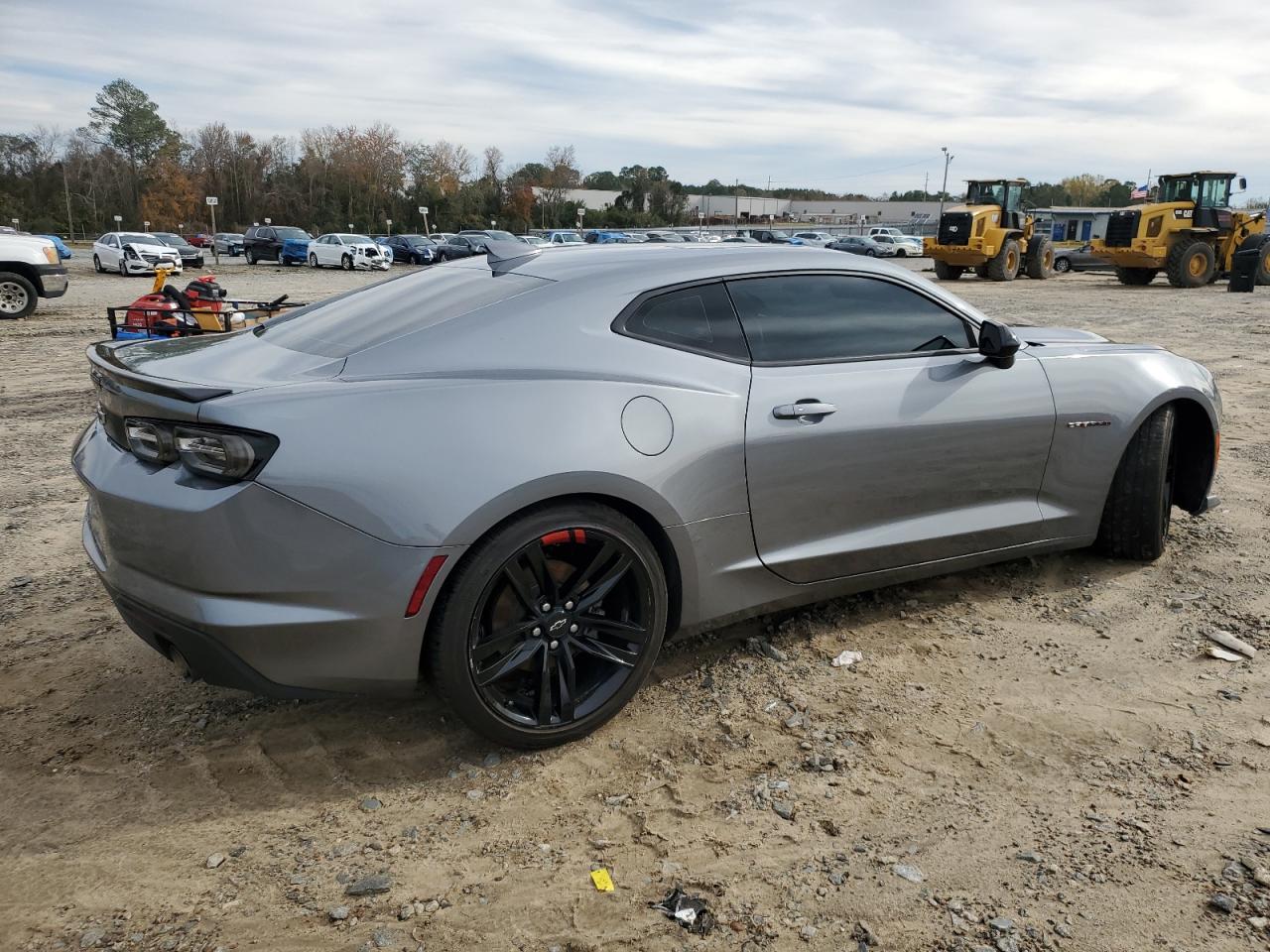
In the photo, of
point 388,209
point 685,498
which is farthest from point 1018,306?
point 388,209

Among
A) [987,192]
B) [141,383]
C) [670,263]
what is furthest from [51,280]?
[987,192]

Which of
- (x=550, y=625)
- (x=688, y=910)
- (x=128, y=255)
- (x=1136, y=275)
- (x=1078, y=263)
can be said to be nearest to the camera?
(x=688, y=910)

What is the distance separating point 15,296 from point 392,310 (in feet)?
52.0

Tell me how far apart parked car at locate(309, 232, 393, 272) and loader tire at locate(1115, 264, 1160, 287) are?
85.8ft

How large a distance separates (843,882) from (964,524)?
1.77 meters

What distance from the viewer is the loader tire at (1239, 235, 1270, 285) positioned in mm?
23506

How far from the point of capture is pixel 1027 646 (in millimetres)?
3709

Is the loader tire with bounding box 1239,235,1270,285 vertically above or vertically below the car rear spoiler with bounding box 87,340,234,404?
above

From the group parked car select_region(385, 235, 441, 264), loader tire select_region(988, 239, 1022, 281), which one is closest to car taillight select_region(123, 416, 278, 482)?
loader tire select_region(988, 239, 1022, 281)

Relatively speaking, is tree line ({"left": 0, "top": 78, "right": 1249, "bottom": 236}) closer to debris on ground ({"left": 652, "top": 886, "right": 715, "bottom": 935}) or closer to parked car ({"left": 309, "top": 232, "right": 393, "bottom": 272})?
parked car ({"left": 309, "top": 232, "right": 393, "bottom": 272})

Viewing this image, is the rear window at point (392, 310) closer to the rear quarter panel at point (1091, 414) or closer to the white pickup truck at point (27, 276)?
the rear quarter panel at point (1091, 414)

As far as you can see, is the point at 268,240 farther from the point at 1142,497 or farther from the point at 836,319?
the point at 1142,497

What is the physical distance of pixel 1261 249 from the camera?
23.5 m

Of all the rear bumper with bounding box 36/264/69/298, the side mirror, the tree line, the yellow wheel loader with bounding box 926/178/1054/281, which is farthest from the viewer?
the tree line
